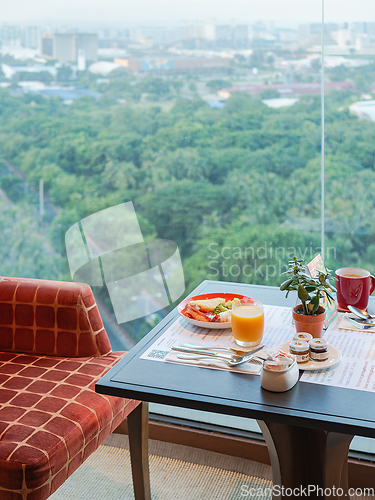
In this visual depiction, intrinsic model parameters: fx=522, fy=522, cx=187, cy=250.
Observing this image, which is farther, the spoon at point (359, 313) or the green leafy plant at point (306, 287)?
the spoon at point (359, 313)

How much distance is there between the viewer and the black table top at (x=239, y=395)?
3.24ft

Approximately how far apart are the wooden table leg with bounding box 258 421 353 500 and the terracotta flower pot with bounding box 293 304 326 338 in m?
0.23

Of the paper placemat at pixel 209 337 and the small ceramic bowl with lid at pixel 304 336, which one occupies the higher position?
the small ceramic bowl with lid at pixel 304 336

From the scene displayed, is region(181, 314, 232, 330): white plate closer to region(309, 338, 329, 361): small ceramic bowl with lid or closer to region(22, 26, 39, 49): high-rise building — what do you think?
region(309, 338, 329, 361): small ceramic bowl with lid

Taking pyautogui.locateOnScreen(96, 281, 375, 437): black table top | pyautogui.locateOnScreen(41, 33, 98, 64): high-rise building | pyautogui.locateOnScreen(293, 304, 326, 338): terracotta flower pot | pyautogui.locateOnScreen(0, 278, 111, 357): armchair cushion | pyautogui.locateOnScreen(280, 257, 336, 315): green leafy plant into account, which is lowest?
pyautogui.locateOnScreen(0, 278, 111, 357): armchair cushion

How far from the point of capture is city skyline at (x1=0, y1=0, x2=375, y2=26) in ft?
6.32

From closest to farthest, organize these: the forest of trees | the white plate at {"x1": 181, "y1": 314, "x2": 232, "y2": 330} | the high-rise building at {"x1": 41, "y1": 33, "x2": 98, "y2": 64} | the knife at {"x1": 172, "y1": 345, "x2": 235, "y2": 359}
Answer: the knife at {"x1": 172, "y1": 345, "x2": 235, "y2": 359}
the white plate at {"x1": 181, "y1": 314, "x2": 232, "y2": 330}
the forest of trees
the high-rise building at {"x1": 41, "y1": 33, "x2": 98, "y2": 64}

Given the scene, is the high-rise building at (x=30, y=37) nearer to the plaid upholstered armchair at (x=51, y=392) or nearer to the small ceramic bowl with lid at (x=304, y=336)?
the plaid upholstered armchair at (x=51, y=392)

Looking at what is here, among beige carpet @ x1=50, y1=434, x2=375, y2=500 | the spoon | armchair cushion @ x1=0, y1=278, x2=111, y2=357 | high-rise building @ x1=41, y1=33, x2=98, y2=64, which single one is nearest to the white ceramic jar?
the spoon

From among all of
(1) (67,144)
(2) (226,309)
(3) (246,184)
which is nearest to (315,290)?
(2) (226,309)

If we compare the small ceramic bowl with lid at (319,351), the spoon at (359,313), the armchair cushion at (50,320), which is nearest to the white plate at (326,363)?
the small ceramic bowl with lid at (319,351)

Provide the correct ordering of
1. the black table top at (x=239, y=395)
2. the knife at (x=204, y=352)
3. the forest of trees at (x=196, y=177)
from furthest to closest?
1. the forest of trees at (x=196, y=177)
2. the knife at (x=204, y=352)
3. the black table top at (x=239, y=395)

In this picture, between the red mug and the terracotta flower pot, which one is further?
the red mug

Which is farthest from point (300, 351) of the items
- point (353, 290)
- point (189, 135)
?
point (189, 135)
